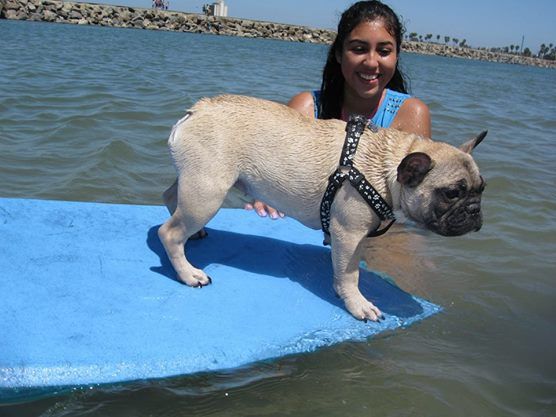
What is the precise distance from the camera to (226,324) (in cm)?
340

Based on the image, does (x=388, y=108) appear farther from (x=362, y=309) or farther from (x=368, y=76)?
(x=362, y=309)

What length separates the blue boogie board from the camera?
117 inches

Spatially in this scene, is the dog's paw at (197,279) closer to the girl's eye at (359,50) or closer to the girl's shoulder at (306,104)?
the girl's shoulder at (306,104)

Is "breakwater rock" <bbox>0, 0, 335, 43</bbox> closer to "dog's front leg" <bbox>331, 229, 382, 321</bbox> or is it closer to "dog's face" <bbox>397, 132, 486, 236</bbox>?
"dog's front leg" <bbox>331, 229, 382, 321</bbox>

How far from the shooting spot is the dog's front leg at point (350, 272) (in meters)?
3.37

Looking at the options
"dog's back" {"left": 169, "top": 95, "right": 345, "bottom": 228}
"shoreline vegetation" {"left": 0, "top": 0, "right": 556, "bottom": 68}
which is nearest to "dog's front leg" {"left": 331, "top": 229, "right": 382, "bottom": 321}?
"dog's back" {"left": 169, "top": 95, "right": 345, "bottom": 228}

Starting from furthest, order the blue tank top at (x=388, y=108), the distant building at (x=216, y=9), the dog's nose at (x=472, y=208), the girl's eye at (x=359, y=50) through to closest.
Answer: the distant building at (x=216, y=9)
the blue tank top at (x=388, y=108)
the girl's eye at (x=359, y=50)
the dog's nose at (x=472, y=208)

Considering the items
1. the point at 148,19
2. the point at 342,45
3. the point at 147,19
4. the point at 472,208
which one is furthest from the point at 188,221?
the point at 148,19

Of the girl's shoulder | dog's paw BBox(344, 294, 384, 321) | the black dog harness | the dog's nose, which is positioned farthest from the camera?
the girl's shoulder

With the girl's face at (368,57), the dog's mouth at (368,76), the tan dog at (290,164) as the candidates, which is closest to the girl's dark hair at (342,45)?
the girl's face at (368,57)

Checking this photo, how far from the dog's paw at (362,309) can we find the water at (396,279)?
17cm

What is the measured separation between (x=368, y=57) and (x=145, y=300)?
8.39ft

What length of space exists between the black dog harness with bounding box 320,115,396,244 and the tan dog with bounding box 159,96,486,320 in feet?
0.11

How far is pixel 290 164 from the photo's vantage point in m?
3.37
